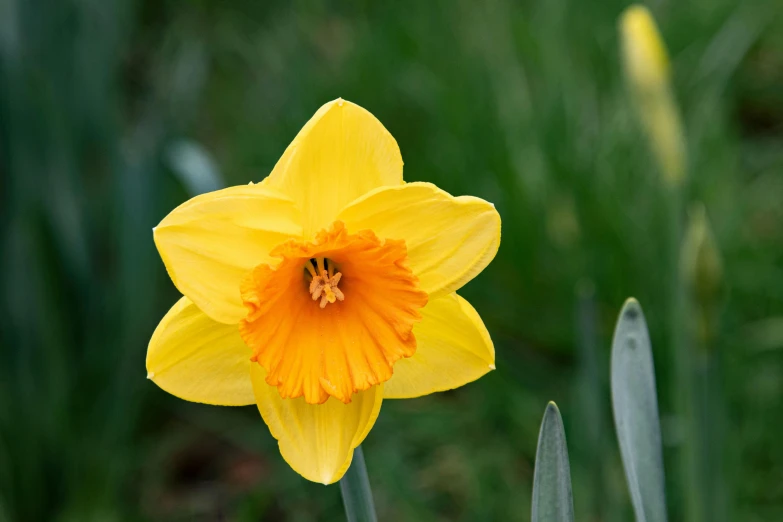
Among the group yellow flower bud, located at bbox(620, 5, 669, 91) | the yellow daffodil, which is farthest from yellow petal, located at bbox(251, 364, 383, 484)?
yellow flower bud, located at bbox(620, 5, 669, 91)

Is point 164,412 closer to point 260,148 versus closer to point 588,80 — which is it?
point 260,148

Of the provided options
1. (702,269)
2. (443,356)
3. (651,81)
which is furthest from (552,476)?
(651,81)

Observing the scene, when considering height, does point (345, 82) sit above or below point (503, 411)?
above

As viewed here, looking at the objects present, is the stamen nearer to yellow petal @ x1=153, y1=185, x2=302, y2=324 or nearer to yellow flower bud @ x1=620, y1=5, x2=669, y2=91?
yellow petal @ x1=153, y1=185, x2=302, y2=324

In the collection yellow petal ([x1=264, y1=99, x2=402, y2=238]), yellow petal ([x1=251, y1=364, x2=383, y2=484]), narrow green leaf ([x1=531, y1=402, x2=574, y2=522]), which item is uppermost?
yellow petal ([x1=264, y1=99, x2=402, y2=238])

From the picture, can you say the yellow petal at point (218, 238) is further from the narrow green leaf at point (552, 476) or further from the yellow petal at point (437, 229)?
the narrow green leaf at point (552, 476)

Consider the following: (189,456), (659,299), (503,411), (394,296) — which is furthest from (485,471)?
(394,296)
